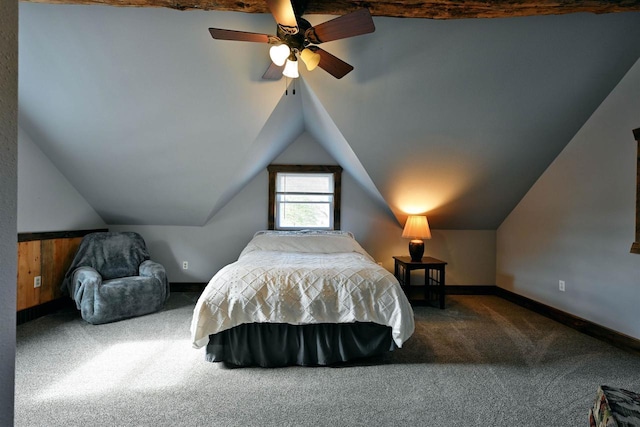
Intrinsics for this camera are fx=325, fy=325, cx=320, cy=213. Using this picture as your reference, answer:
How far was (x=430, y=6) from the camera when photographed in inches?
89.4

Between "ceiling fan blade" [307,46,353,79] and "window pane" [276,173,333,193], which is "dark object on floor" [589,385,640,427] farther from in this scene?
"window pane" [276,173,333,193]

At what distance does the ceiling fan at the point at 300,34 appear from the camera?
1.79 metres

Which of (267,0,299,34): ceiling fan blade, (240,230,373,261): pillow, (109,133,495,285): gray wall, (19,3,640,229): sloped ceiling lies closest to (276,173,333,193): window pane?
(109,133,495,285): gray wall

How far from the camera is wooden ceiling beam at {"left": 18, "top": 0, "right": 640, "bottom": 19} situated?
222cm

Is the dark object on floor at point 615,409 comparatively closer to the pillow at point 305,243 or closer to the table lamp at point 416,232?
the pillow at point 305,243

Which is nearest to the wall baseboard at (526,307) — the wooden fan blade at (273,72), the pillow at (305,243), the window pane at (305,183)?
the pillow at (305,243)

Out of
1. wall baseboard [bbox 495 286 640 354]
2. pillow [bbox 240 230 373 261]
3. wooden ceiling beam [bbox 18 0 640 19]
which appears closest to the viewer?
wooden ceiling beam [bbox 18 0 640 19]

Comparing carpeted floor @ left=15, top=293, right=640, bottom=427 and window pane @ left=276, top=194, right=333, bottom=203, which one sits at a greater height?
window pane @ left=276, top=194, right=333, bottom=203

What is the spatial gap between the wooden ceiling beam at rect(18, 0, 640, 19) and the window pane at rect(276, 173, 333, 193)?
2.50 meters

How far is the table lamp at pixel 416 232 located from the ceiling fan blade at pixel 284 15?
270cm

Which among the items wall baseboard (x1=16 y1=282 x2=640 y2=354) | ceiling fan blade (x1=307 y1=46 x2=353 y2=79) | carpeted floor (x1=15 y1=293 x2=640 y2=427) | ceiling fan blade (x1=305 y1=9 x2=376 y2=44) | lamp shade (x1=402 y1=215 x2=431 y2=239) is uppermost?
ceiling fan blade (x1=305 y1=9 x2=376 y2=44)

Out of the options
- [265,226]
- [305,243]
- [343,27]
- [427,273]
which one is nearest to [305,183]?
[265,226]

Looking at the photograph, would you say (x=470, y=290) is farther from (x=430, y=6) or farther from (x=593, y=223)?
(x=430, y=6)

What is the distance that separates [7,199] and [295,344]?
208cm
